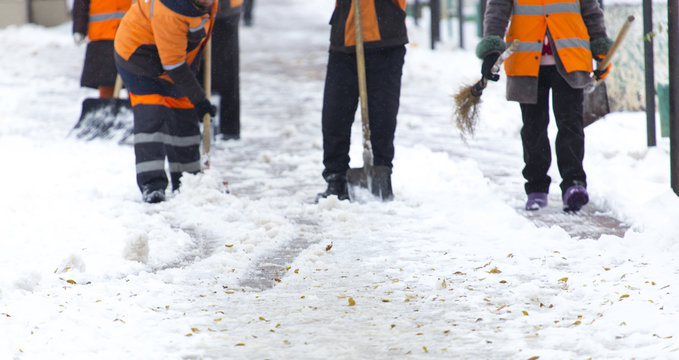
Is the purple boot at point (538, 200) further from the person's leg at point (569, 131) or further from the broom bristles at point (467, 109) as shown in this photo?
the broom bristles at point (467, 109)

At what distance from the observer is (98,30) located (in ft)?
23.0

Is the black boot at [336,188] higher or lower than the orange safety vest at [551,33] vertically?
lower

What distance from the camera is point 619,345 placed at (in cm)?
261

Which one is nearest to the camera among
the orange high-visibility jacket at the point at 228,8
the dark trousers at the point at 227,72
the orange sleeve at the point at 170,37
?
the orange sleeve at the point at 170,37

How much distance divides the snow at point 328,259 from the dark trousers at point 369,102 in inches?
12.9

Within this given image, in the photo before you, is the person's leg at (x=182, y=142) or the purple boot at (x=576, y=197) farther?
the person's leg at (x=182, y=142)

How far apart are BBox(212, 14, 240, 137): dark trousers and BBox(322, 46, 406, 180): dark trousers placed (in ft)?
6.95

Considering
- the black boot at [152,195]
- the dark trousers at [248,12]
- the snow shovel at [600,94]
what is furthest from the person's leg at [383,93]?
the dark trousers at [248,12]

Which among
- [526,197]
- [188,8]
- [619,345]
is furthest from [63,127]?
[619,345]

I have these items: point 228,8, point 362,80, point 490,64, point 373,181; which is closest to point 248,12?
point 228,8

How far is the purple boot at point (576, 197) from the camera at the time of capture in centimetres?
454

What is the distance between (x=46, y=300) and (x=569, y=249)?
219cm

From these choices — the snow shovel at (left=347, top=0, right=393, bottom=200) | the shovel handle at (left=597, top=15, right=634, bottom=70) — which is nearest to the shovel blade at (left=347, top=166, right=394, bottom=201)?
the snow shovel at (left=347, top=0, right=393, bottom=200)

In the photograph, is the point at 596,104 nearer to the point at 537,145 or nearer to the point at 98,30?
the point at 537,145
